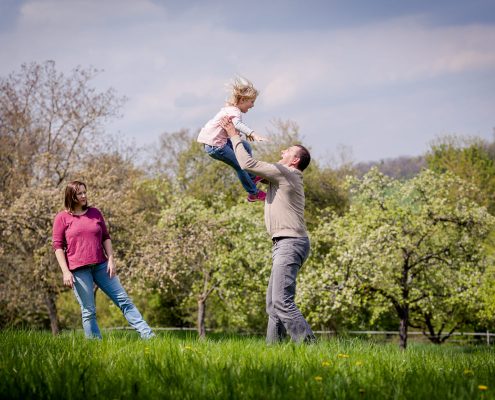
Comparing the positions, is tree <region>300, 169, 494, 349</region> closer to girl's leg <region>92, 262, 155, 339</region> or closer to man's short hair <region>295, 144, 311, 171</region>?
girl's leg <region>92, 262, 155, 339</region>

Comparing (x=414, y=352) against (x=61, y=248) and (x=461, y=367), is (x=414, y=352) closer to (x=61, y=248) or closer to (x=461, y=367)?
(x=461, y=367)

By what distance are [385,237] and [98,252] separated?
15.2 m

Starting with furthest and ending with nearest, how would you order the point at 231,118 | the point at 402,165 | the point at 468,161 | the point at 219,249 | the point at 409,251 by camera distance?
the point at 402,165
the point at 468,161
the point at 219,249
the point at 409,251
the point at 231,118

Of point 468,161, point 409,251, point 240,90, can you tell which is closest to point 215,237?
point 409,251

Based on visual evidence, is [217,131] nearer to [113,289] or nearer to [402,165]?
[113,289]

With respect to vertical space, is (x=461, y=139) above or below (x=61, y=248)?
above

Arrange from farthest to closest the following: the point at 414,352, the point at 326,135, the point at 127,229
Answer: the point at 326,135
the point at 127,229
the point at 414,352

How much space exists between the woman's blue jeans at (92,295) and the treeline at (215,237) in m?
11.2

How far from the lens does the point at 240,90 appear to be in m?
6.50

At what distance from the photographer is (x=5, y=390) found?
330cm

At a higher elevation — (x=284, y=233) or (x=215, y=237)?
(x=215, y=237)

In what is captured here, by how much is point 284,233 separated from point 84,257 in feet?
7.42

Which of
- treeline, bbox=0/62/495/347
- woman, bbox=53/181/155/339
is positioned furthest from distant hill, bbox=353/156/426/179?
woman, bbox=53/181/155/339

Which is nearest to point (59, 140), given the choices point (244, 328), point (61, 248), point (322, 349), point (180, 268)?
point (180, 268)
